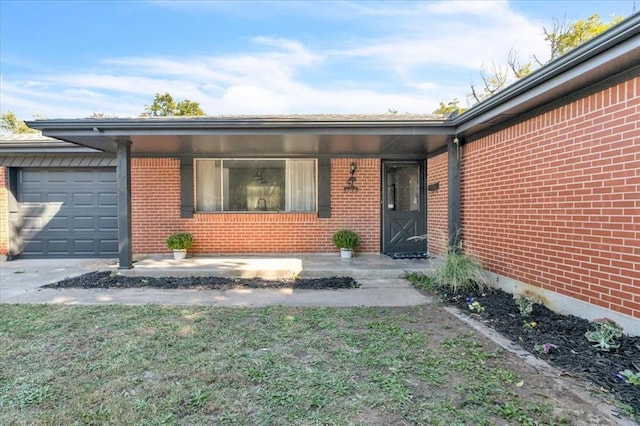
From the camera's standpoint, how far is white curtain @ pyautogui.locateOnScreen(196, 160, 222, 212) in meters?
8.40

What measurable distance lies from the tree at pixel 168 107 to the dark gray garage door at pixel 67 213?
18.4m

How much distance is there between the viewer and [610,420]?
6.63 ft

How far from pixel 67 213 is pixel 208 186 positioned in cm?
350

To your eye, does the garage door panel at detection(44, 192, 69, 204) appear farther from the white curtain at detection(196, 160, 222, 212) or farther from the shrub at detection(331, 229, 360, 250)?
the shrub at detection(331, 229, 360, 250)

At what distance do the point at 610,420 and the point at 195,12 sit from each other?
1199 cm

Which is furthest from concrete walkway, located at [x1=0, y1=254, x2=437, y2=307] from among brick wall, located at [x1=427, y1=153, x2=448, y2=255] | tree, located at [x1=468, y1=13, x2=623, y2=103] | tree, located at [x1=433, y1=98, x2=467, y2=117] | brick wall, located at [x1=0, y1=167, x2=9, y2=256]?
tree, located at [x1=433, y1=98, x2=467, y2=117]

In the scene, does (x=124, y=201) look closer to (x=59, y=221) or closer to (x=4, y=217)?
(x=59, y=221)

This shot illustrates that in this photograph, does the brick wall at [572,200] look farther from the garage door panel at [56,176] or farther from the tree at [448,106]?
the tree at [448,106]

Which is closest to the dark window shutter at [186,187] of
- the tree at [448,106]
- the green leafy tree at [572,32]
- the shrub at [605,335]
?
the shrub at [605,335]

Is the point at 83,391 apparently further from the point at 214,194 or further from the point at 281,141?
the point at 214,194

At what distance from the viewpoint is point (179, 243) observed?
760 centimetres

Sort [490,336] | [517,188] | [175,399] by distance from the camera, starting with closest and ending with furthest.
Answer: [175,399] → [490,336] → [517,188]

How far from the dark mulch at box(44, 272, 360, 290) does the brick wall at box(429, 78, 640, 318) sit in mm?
2576

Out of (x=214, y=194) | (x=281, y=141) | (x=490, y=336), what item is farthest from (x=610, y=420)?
(x=214, y=194)
